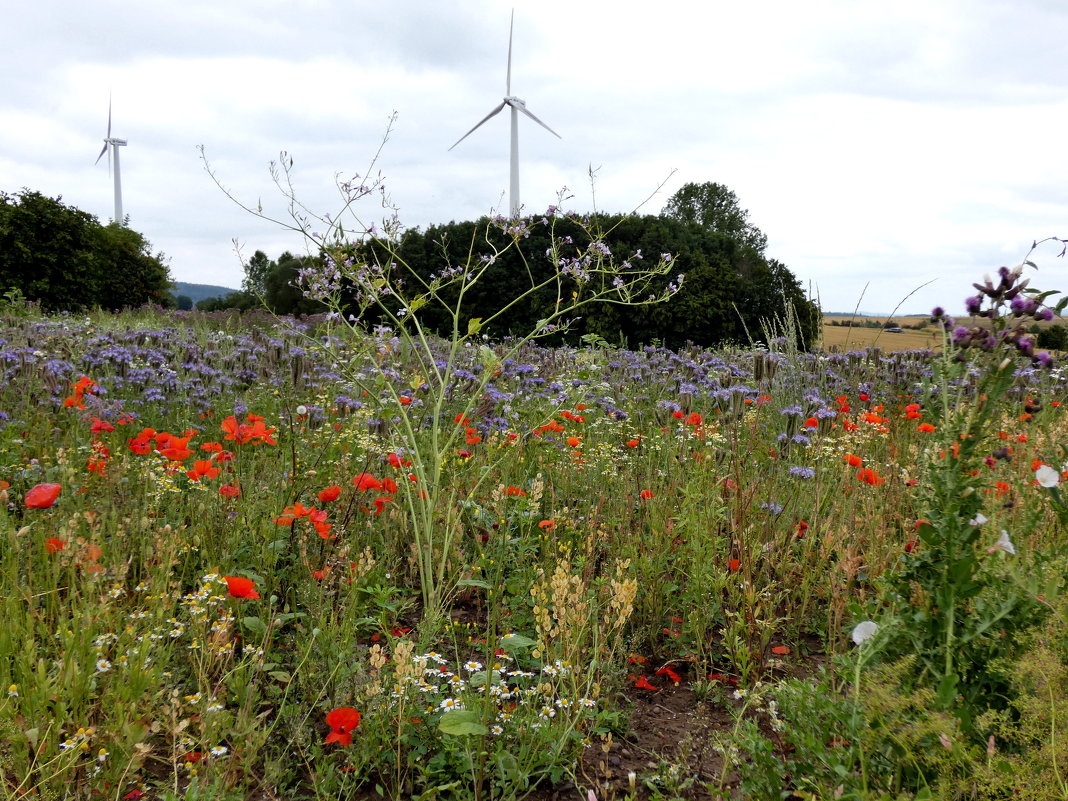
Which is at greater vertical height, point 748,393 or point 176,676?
point 748,393

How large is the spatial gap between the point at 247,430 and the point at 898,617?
253cm

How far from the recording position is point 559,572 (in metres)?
2.14

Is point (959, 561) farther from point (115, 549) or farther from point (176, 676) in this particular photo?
point (115, 549)

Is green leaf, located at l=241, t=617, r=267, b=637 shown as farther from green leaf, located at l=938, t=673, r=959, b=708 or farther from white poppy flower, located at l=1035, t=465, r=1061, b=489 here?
white poppy flower, located at l=1035, t=465, r=1061, b=489

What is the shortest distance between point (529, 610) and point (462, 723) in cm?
113

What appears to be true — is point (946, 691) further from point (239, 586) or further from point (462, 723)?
point (239, 586)

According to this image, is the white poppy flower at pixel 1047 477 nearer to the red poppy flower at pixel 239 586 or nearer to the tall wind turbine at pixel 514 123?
the red poppy flower at pixel 239 586

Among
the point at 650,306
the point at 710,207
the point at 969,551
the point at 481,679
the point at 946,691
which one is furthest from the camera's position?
the point at 710,207

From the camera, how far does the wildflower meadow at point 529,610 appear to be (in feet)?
6.16

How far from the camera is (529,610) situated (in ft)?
9.95

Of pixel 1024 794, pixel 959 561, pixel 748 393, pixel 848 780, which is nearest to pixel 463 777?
pixel 848 780


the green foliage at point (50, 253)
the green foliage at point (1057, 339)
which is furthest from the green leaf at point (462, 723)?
the green foliage at point (50, 253)

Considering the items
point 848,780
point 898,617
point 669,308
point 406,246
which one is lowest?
point 848,780

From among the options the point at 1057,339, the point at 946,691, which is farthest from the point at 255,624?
the point at 1057,339
